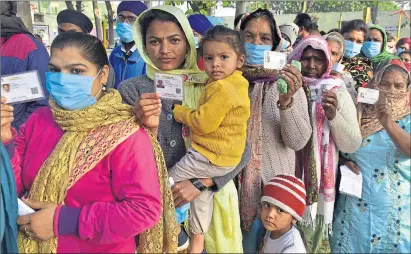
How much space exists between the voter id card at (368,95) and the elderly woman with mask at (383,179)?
353 mm

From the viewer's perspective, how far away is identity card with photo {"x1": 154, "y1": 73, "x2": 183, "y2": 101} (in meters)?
1.82

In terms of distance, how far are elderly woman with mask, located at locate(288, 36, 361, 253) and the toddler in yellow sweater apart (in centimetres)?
63

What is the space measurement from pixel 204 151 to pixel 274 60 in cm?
65

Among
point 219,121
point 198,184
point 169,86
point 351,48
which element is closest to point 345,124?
point 219,121

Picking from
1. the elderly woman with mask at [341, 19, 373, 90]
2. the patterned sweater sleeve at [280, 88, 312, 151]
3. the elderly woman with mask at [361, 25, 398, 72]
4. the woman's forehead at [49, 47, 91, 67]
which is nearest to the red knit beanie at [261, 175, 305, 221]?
the patterned sweater sleeve at [280, 88, 312, 151]

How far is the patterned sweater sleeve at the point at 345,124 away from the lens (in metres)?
2.58

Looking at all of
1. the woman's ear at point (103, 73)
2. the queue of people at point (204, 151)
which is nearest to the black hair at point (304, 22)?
the queue of people at point (204, 151)

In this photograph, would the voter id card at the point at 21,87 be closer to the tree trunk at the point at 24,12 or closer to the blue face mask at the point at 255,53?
the blue face mask at the point at 255,53

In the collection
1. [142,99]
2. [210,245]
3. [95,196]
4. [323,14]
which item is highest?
[323,14]

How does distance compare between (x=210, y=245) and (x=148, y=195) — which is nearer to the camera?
(x=148, y=195)

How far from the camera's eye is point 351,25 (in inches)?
166

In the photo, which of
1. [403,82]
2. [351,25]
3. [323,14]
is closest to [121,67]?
[351,25]

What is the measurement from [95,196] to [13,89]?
518mm

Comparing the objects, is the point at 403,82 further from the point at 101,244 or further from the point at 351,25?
the point at 101,244
